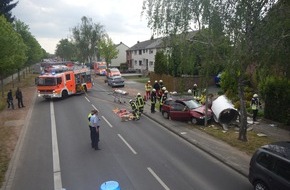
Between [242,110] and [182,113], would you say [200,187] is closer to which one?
[242,110]

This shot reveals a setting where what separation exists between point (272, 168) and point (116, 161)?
6301mm

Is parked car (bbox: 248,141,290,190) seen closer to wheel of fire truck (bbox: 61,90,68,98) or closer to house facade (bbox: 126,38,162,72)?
wheel of fire truck (bbox: 61,90,68,98)

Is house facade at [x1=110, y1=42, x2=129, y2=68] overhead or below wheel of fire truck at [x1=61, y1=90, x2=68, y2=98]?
overhead

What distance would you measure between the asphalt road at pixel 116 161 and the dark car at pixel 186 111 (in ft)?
5.05

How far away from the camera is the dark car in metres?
19.7

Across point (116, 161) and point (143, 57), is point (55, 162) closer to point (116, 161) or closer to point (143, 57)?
point (116, 161)

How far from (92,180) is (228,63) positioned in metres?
7.30

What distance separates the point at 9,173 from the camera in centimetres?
1203

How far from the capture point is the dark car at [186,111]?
19.7 m

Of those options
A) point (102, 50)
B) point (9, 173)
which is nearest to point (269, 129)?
point (9, 173)

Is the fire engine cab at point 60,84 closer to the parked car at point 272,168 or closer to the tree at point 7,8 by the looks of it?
the parked car at point 272,168

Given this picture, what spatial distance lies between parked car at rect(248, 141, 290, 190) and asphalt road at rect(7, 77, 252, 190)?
48.2 inches

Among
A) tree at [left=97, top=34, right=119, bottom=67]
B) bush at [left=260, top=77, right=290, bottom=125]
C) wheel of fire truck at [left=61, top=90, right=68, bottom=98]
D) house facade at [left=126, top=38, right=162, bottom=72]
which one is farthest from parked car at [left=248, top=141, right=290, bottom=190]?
tree at [left=97, top=34, right=119, bottom=67]

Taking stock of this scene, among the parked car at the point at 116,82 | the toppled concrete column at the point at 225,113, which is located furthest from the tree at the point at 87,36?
the toppled concrete column at the point at 225,113
